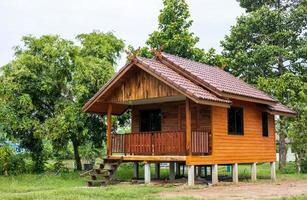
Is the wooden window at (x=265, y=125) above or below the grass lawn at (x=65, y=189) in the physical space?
above

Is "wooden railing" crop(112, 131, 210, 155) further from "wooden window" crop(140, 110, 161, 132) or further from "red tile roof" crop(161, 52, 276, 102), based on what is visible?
"wooden window" crop(140, 110, 161, 132)

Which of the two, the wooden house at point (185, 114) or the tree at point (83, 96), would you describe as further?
the tree at point (83, 96)

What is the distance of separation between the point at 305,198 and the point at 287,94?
734 inches

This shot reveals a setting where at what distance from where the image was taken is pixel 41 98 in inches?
1029

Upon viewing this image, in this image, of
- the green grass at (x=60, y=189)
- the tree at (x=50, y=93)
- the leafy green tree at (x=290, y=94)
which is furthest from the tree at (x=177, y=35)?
the green grass at (x=60, y=189)

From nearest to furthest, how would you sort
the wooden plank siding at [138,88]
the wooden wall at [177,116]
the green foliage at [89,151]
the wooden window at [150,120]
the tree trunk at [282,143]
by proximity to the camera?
1. the wooden plank siding at [138,88]
2. the wooden wall at [177,116]
3. the wooden window at [150,120]
4. the green foliage at [89,151]
5. the tree trunk at [282,143]

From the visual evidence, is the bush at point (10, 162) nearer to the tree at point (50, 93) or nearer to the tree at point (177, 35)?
the tree at point (50, 93)

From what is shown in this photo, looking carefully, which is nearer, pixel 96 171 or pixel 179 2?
pixel 96 171

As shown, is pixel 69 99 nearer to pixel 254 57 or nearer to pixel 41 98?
pixel 41 98

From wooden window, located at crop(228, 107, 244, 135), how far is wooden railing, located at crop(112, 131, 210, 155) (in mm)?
1893

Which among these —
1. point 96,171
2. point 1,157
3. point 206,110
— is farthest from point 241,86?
point 1,157

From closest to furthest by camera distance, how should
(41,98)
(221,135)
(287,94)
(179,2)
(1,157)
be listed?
(221,135) < (1,157) < (41,98) < (287,94) < (179,2)

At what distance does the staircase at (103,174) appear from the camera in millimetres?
19812

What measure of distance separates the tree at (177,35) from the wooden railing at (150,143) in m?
12.8
